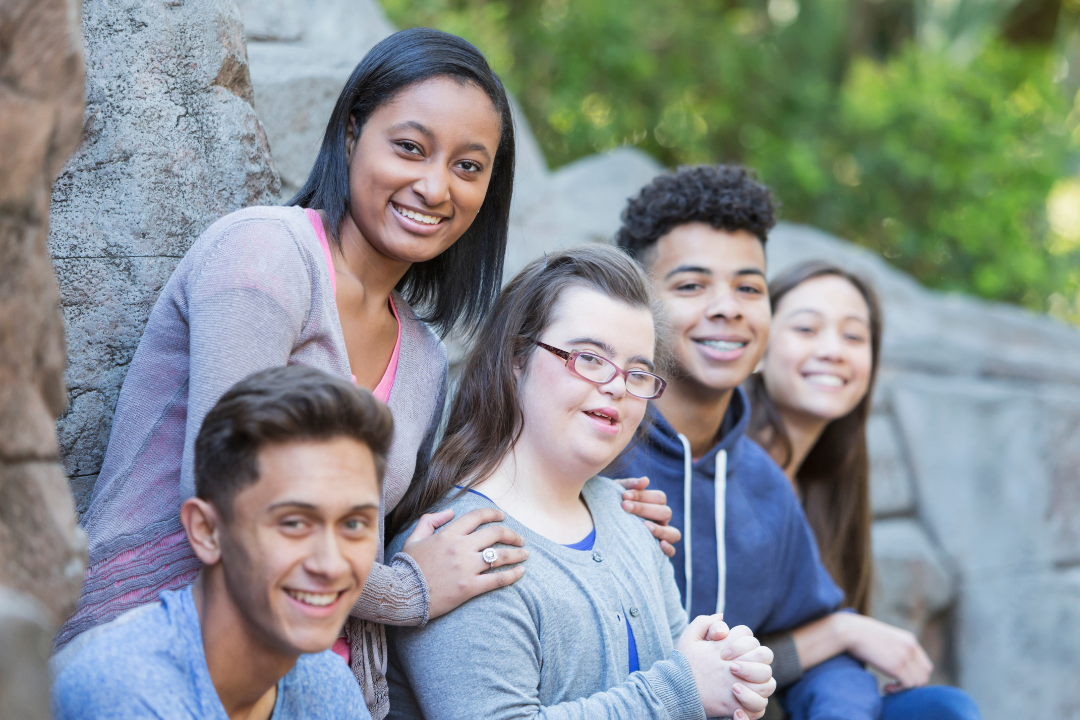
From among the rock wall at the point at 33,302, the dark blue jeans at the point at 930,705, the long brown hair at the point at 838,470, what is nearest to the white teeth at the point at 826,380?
the long brown hair at the point at 838,470

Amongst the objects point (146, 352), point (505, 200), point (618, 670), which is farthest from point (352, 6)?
point (618, 670)

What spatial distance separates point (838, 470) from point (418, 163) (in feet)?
6.14

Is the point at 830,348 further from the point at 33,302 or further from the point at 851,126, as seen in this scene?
the point at 851,126

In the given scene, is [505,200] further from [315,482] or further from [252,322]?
[315,482]

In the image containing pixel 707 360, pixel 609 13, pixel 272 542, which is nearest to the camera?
pixel 272 542

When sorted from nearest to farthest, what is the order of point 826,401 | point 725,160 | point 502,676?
point 502,676, point 826,401, point 725,160

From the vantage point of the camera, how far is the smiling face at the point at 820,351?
2883mm

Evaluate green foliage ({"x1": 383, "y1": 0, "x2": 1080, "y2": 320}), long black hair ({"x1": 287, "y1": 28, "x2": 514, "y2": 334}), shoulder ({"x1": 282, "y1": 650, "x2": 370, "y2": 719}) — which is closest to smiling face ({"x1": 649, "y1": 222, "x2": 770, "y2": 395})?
long black hair ({"x1": 287, "y1": 28, "x2": 514, "y2": 334})

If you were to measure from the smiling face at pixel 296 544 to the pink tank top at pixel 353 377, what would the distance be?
365 mm

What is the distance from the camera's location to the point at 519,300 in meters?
1.92

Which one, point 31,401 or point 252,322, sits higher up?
point 252,322

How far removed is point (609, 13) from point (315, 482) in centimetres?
509

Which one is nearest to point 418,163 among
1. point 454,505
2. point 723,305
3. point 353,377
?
point 353,377

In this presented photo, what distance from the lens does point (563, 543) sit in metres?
1.80
